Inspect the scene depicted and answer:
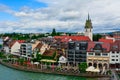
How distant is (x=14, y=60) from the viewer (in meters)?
36.6

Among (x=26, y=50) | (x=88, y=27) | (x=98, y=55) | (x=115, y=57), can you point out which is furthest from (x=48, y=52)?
(x=88, y=27)

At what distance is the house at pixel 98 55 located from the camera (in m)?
31.1

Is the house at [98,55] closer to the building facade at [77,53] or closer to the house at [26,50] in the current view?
the building facade at [77,53]

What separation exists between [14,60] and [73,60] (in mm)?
8163

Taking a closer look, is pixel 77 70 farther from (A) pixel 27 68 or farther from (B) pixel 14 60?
(B) pixel 14 60

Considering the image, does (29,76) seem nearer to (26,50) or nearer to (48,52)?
(48,52)

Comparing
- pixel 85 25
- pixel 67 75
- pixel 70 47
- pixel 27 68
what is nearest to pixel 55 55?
pixel 70 47

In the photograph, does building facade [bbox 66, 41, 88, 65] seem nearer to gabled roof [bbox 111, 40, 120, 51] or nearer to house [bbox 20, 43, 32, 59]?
gabled roof [bbox 111, 40, 120, 51]

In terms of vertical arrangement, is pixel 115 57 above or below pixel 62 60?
above

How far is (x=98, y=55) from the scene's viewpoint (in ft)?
103

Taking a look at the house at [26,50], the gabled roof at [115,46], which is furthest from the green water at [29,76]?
the house at [26,50]

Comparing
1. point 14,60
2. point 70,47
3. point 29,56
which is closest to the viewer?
point 70,47

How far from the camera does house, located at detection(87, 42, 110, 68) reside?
3112 centimetres

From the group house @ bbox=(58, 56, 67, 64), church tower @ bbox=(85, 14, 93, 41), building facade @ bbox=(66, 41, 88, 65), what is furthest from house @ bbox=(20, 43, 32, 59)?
church tower @ bbox=(85, 14, 93, 41)
